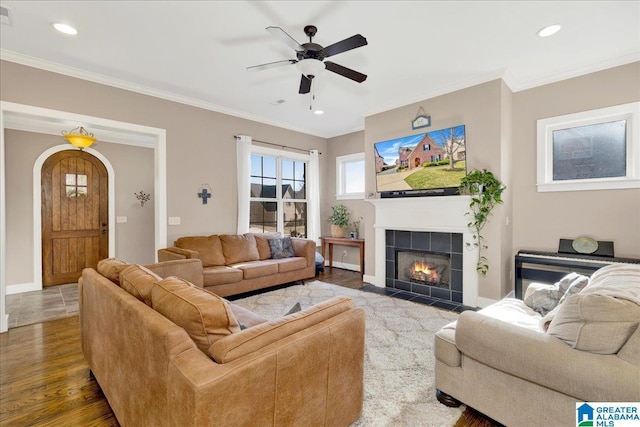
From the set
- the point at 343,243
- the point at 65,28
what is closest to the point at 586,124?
the point at 343,243

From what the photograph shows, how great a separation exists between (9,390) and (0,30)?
10.5 feet

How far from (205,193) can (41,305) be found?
2.57 metres

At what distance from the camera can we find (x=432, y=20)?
2611 millimetres

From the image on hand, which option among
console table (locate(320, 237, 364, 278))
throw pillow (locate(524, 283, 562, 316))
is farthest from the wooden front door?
throw pillow (locate(524, 283, 562, 316))

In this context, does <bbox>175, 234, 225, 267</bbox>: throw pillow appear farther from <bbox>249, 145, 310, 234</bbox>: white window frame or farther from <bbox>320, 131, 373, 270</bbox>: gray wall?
<bbox>320, 131, 373, 270</bbox>: gray wall

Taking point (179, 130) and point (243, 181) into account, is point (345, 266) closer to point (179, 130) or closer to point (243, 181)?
point (243, 181)

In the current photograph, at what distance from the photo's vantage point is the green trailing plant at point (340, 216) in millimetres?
6027

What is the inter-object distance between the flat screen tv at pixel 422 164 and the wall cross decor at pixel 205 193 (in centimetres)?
279

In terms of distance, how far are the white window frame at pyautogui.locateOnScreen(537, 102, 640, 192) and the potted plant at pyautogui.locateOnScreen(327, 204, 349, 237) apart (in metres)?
3.32

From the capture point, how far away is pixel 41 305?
12.6 ft

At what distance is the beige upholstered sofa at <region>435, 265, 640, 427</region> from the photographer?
128 centimetres

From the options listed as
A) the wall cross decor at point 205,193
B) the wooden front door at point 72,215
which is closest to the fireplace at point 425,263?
the wall cross decor at point 205,193

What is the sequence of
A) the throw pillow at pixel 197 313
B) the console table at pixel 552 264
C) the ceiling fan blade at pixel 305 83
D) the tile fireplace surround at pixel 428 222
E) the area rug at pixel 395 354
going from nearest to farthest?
the throw pillow at pixel 197 313 → the area rug at pixel 395 354 → the ceiling fan blade at pixel 305 83 → the console table at pixel 552 264 → the tile fireplace surround at pixel 428 222

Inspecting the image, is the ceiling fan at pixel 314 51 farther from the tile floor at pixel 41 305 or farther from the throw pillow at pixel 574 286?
the tile floor at pixel 41 305
